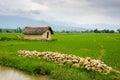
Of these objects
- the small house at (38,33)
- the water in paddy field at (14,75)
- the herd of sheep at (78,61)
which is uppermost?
the small house at (38,33)

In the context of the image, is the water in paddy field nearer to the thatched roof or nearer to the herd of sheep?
the herd of sheep

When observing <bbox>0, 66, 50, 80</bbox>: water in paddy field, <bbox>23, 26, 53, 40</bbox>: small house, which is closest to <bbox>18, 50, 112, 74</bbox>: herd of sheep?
<bbox>0, 66, 50, 80</bbox>: water in paddy field

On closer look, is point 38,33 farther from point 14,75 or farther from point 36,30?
point 14,75

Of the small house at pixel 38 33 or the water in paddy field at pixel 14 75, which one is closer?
the water in paddy field at pixel 14 75

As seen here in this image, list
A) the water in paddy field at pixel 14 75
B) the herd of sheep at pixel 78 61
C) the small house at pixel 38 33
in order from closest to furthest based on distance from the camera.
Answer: the herd of sheep at pixel 78 61 < the water in paddy field at pixel 14 75 < the small house at pixel 38 33

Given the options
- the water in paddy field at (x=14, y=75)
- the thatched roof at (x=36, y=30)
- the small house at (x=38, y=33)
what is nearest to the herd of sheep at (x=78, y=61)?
the water in paddy field at (x=14, y=75)

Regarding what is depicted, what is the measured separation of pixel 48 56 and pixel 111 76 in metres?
6.04

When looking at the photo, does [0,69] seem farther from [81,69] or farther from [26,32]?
[26,32]

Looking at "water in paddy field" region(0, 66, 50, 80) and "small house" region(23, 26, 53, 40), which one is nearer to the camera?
"water in paddy field" region(0, 66, 50, 80)

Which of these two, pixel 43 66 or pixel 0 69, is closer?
pixel 43 66

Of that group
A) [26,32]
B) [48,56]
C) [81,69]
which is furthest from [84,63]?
[26,32]

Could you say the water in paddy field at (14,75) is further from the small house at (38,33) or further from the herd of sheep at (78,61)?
the small house at (38,33)

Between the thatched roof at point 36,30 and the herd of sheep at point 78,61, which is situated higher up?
the thatched roof at point 36,30

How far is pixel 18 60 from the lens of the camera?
18.8 metres
